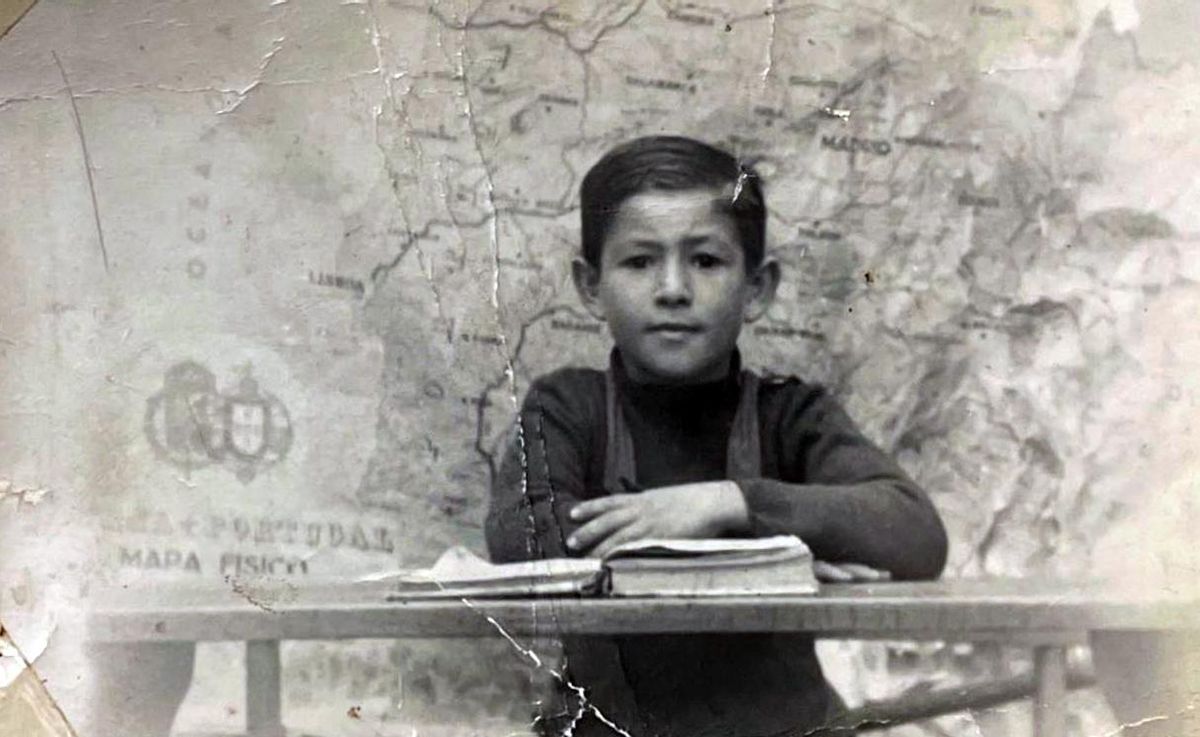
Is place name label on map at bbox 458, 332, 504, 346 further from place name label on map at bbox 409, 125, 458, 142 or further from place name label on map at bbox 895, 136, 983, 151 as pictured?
place name label on map at bbox 895, 136, 983, 151

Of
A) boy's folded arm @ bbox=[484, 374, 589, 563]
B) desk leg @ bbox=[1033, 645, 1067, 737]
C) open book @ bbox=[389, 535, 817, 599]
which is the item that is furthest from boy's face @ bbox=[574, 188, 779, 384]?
desk leg @ bbox=[1033, 645, 1067, 737]

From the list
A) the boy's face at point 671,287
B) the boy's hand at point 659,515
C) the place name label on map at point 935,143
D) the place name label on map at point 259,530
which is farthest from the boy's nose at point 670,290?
the place name label on map at point 259,530

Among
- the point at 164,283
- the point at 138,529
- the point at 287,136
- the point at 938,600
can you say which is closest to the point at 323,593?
the point at 138,529

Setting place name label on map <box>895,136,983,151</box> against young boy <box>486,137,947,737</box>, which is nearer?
young boy <box>486,137,947,737</box>

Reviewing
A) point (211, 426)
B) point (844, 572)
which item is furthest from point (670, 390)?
point (211, 426)

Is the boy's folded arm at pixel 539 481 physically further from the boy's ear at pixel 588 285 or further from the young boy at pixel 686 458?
the boy's ear at pixel 588 285

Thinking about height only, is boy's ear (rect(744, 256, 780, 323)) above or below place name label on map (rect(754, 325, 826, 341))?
above

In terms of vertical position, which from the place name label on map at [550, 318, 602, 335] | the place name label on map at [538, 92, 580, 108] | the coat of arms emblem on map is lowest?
the coat of arms emblem on map
